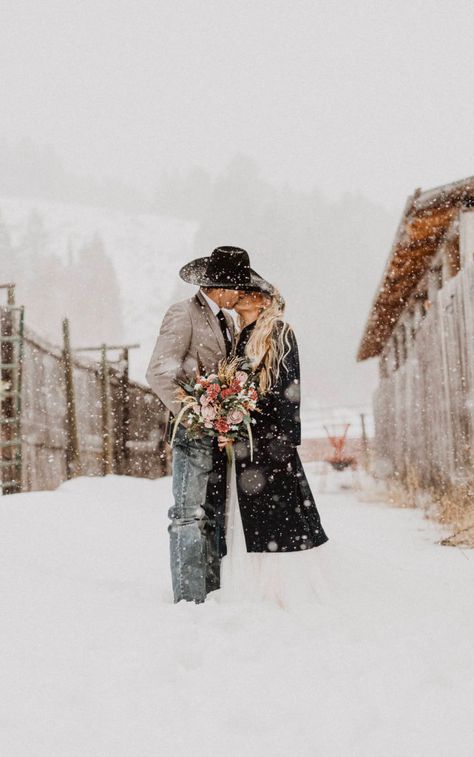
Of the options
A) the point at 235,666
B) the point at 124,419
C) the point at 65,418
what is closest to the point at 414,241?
the point at 65,418

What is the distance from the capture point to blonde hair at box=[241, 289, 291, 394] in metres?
3.68

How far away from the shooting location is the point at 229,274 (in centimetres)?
372

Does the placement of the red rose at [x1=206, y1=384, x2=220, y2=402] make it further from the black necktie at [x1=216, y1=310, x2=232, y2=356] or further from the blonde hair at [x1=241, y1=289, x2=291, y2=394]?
the black necktie at [x1=216, y1=310, x2=232, y2=356]

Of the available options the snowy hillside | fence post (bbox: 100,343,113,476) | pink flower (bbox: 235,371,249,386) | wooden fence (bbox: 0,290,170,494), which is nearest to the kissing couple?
pink flower (bbox: 235,371,249,386)

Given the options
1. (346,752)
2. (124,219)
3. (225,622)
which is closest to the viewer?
(346,752)

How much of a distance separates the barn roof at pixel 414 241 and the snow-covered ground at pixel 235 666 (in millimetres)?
4753

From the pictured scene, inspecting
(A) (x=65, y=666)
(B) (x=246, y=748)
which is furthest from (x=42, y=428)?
(B) (x=246, y=748)

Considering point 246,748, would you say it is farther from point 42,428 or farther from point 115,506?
point 42,428

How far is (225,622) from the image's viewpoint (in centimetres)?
321

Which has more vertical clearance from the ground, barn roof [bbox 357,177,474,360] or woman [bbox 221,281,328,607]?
barn roof [bbox 357,177,474,360]

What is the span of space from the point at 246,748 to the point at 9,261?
5907cm

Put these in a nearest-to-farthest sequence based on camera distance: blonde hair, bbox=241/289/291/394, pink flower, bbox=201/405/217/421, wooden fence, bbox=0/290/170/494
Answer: pink flower, bbox=201/405/217/421 → blonde hair, bbox=241/289/291/394 → wooden fence, bbox=0/290/170/494

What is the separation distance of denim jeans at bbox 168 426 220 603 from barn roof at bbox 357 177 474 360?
16.9 feet

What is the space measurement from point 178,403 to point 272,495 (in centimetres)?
75
